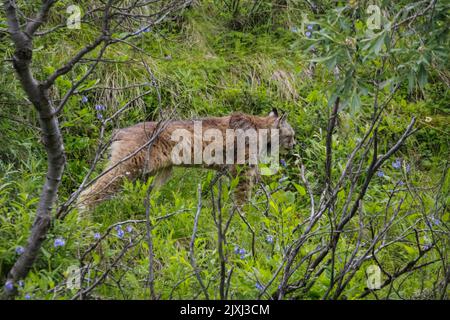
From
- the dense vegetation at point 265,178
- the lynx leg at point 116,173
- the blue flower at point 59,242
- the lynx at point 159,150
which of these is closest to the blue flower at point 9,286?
the dense vegetation at point 265,178

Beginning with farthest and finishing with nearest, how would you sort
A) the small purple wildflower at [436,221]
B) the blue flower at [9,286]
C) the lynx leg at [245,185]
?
the lynx leg at [245,185] < the small purple wildflower at [436,221] < the blue flower at [9,286]

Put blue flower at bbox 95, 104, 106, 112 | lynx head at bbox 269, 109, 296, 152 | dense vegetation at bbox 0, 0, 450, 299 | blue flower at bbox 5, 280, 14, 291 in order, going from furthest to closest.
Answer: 1. lynx head at bbox 269, 109, 296, 152
2. blue flower at bbox 95, 104, 106, 112
3. dense vegetation at bbox 0, 0, 450, 299
4. blue flower at bbox 5, 280, 14, 291

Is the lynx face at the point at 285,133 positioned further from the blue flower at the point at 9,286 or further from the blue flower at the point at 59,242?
the blue flower at the point at 9,286

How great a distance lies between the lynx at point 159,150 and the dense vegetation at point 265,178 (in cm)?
19

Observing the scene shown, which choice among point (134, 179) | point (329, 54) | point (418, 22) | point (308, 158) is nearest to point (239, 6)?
point (308, 158)

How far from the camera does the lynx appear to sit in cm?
708

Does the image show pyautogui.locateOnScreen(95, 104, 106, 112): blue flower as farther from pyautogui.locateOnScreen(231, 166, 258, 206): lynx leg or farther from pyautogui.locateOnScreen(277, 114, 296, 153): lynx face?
pyautogui.locateOnScreen(277, 114, 296, 153): lynx face

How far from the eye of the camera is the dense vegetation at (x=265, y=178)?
426cm

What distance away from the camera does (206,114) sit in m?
9.34

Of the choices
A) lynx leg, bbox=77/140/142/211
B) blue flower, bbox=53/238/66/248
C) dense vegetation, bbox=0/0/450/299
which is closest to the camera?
dense vegetation, bbox=0/0/450/299

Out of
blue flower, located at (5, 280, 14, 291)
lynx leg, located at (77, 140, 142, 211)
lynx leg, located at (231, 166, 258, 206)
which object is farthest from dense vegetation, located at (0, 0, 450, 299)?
lynx leg, located at (231, 166, 258, 206)
